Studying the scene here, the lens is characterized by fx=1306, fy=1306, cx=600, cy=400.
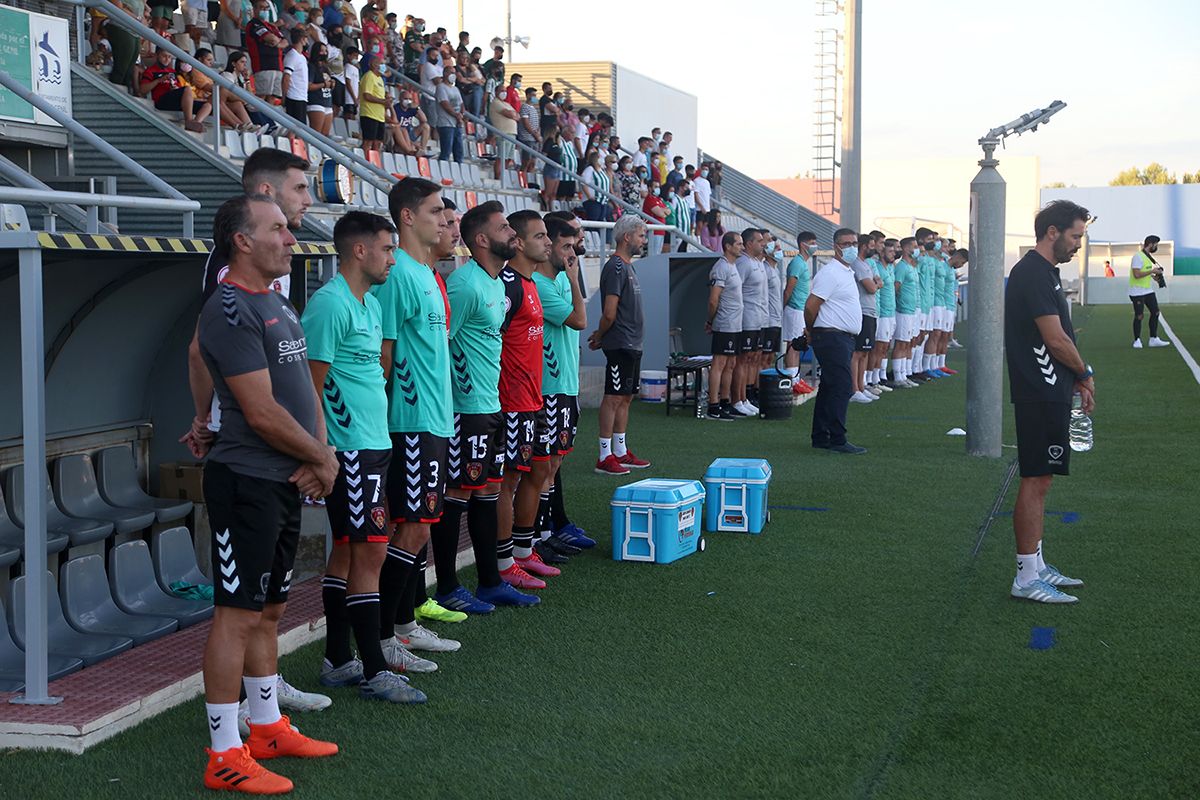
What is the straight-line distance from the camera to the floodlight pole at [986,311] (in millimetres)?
10984

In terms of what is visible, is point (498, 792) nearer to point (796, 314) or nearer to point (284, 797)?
point (284, 797)

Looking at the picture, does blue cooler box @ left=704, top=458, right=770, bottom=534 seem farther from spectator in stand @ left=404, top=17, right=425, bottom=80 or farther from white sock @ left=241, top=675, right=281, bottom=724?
spectator in stand @ left=404, top=17, right=425, bottom=80

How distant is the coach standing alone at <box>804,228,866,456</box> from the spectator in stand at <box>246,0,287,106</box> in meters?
6.76

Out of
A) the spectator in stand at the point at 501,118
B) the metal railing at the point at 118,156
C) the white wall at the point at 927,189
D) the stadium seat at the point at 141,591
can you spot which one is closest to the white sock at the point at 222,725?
the stadium seat at the point at 141,591

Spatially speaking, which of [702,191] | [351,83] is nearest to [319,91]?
[351,83]

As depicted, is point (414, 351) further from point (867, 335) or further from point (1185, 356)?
point (1185, 356)

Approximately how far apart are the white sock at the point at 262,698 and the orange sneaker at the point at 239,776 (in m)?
0.27

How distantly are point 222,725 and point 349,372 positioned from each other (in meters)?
1.32

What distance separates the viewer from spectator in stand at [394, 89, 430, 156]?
17386mm

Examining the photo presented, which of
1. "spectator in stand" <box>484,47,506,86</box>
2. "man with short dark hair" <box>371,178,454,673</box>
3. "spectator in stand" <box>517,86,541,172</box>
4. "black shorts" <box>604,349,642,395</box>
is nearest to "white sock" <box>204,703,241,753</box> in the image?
"man with short dark hair" <box>371,178,454,673</box>

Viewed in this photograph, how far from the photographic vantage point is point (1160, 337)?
25797 mm

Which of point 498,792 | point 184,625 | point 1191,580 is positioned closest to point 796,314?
point 1191,580

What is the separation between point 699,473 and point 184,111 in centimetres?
657

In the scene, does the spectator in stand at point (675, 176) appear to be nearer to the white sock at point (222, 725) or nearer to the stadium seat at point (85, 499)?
the stadium seat at point (85, 499)
